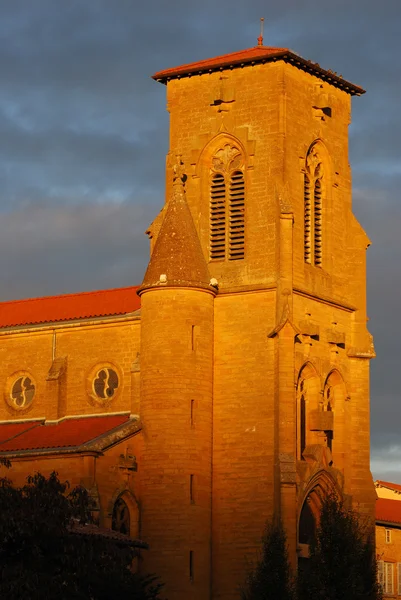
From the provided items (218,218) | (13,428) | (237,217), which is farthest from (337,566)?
(13,428)

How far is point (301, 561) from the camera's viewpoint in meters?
58.2

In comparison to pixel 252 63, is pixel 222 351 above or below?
below

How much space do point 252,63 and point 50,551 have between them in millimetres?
24830

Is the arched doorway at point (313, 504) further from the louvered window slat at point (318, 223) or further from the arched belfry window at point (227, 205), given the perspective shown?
the arched belfry window at point (227, 205)

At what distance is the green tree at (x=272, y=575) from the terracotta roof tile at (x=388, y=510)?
25.2 metres

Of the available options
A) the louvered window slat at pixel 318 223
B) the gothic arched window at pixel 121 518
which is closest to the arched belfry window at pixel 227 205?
the louvered window slat at pixel 318 223

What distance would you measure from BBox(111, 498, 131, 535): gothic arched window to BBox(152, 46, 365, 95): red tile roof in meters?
16.3

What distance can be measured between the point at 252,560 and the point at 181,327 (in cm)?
823

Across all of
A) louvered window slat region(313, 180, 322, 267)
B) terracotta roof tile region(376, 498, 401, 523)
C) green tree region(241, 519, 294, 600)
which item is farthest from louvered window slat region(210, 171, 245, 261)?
terracotta roof tile region(376, 498, 401, 523)

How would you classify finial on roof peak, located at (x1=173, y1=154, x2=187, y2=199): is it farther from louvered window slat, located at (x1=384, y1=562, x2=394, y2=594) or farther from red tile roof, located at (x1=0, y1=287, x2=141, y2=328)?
louvered window slat, located at (x1=384, y1=562, x2=394, y2=594)

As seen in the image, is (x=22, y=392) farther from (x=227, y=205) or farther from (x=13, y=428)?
(x=227, y=205)

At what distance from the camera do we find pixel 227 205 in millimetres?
61000

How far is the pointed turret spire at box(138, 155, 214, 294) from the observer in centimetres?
5834

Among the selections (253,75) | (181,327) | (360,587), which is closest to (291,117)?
(253,75)
